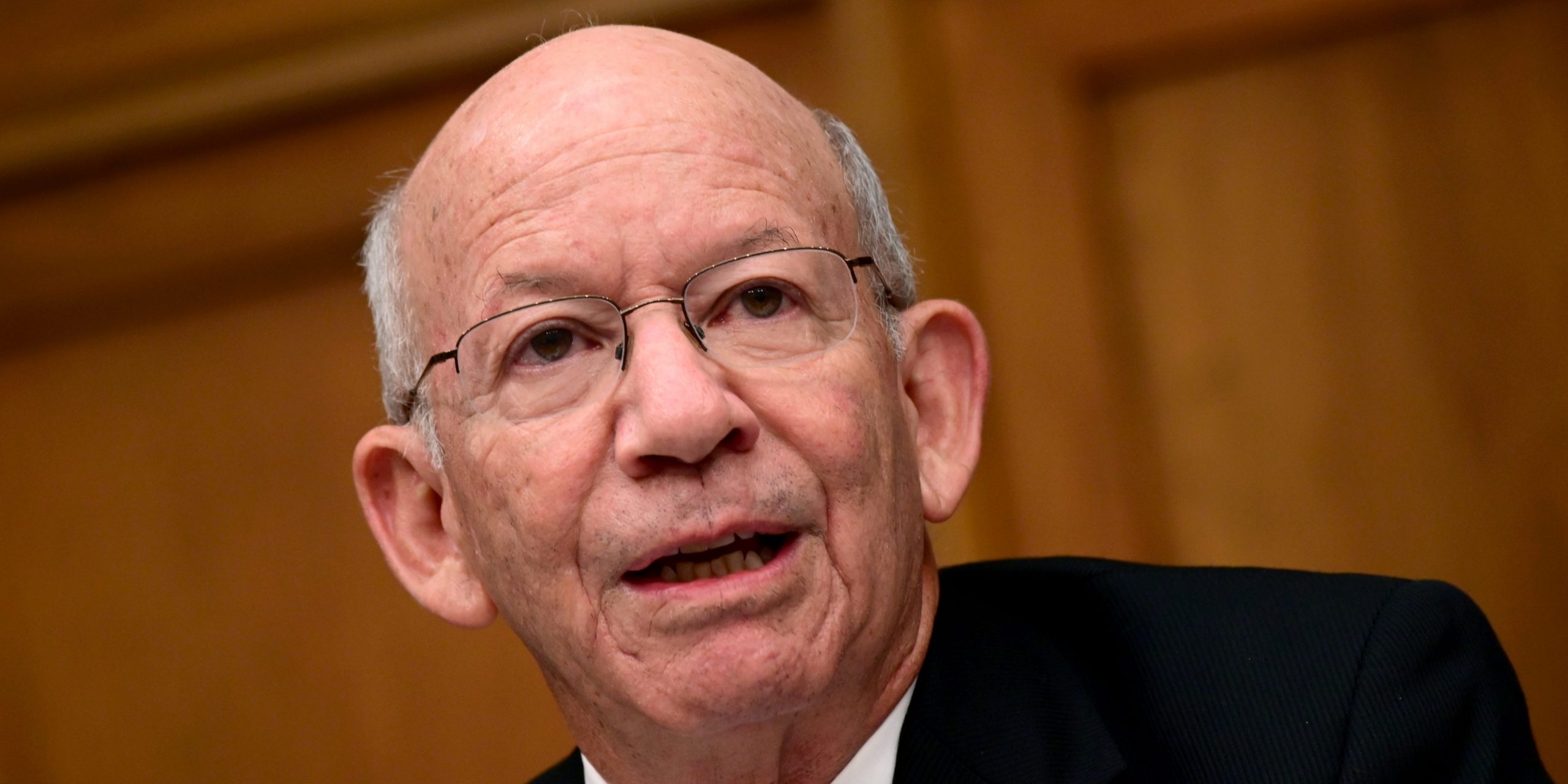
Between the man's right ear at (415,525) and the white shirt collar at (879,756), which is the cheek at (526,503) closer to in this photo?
the man's right ear at (415,525)

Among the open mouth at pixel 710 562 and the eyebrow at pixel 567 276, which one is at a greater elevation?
the eyebrow at pixel 567 276

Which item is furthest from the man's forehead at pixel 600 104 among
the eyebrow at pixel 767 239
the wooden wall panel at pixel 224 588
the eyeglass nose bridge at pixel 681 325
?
the wooden wall panel at pixel 224 588

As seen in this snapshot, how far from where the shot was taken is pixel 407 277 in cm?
194

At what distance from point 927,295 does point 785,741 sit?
3.48ft

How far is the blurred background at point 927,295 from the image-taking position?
2.53 meters

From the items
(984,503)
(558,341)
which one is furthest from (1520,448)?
(558,341)

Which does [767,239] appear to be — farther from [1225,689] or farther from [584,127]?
[1225,689]

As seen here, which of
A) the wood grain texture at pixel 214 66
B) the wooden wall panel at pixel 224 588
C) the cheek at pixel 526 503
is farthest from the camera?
the wooden wall panel at pixel 224 588

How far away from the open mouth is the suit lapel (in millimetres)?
333

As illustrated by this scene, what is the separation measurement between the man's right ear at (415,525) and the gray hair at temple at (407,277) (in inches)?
1.7

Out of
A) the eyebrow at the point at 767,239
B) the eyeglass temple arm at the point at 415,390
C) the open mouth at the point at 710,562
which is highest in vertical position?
the eyebrow at the point at 767,239

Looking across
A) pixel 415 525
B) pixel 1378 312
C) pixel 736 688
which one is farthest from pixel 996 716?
pixel 1378 312

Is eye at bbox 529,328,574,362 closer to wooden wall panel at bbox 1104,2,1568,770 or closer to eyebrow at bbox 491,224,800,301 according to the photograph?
eyebrow at bbox 491,224,800,301

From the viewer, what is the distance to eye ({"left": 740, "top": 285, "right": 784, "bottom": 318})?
Answer: 1.73 meters
